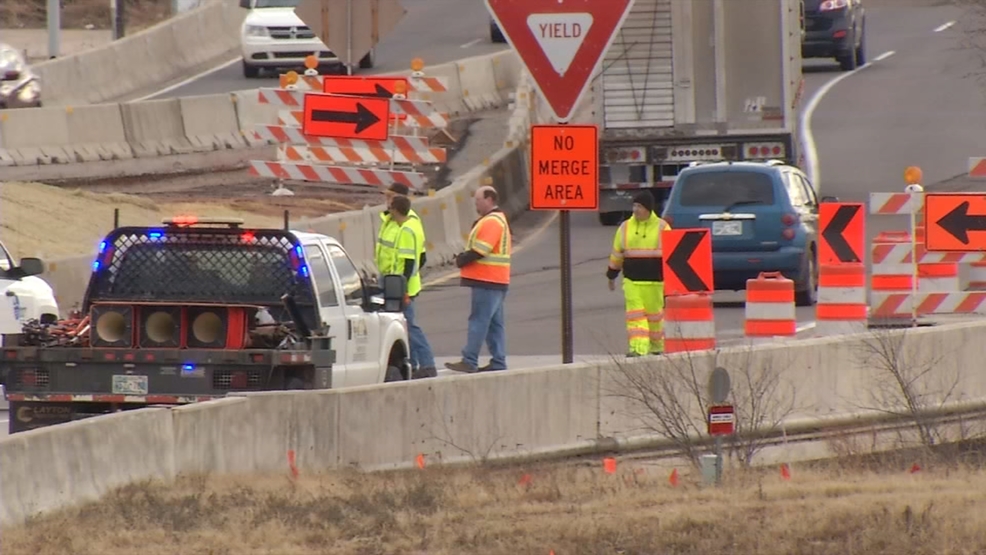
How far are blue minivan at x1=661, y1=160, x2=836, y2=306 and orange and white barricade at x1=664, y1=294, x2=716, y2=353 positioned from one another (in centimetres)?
586

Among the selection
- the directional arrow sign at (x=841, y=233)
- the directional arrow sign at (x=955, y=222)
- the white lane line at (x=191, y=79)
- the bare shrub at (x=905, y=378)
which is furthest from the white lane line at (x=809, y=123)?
the bare shrub at (x=905, y=378)

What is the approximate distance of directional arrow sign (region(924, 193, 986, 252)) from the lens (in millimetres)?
17391

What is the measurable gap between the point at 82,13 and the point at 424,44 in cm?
1629

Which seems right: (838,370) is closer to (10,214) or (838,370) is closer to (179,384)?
(179,384)

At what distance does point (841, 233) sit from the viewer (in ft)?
60.7

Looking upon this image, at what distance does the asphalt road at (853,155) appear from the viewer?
827 inches

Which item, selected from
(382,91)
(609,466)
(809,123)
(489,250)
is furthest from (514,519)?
(809,123)

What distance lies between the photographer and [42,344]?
12.7 meters

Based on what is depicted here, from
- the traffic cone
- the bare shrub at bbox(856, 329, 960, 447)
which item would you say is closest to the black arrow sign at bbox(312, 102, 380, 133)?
the bare shrub at bbox(856, 329, 960, 447)

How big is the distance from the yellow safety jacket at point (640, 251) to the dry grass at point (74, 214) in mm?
9292

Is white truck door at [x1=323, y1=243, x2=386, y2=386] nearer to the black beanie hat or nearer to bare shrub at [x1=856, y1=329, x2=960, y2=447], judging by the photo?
bare shrub at [x1=856, y1=329, x2=960, y2=447]

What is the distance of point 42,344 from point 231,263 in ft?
4.34

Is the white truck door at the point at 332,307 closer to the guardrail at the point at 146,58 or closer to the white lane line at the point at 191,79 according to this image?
the guardrail at the point at 146,58

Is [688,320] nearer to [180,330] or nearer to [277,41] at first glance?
[180,330]
